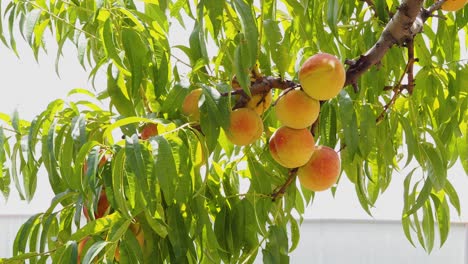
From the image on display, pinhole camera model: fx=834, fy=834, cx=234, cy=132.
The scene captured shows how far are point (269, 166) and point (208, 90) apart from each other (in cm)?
16

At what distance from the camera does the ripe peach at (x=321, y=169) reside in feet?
2.10

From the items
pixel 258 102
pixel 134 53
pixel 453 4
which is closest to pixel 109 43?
pixel 134 53

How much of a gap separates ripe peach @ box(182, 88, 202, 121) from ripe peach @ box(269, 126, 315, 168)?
63 mm

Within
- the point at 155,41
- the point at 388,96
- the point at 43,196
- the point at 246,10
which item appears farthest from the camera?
the point at 43,196

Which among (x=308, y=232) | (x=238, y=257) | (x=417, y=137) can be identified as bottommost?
(x=308, y=232)

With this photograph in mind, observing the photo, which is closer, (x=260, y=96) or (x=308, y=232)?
(x=260, y=96)

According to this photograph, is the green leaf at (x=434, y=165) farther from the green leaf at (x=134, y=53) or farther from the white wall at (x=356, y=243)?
the white wall at (x=356, y=243)

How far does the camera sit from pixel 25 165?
28.5 inches

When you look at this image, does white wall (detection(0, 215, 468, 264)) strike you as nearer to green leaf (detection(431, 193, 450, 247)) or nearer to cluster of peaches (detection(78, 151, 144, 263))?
green leaf (detection(431, 193, 450, 247))

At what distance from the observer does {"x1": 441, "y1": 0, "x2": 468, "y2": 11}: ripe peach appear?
638 mm

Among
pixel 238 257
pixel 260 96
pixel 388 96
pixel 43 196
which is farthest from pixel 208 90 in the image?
pixel 43 196

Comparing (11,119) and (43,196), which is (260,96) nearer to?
(11,119)

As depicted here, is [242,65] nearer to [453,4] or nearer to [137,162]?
[137,162]

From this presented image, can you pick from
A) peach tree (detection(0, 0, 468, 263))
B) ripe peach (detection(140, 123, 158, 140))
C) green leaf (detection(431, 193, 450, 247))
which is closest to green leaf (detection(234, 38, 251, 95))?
peach tree (detection(0, 0, 468, 263))
